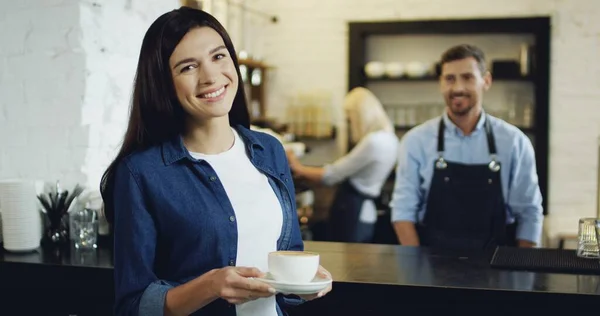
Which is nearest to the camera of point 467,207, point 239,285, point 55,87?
point 239,285

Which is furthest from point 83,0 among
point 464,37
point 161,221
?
point 464,37

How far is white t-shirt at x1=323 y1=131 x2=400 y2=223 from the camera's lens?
189 inches

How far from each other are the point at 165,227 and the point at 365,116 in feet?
11.6

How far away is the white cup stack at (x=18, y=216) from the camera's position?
8.56ft

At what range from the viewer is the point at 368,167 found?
4.82 m

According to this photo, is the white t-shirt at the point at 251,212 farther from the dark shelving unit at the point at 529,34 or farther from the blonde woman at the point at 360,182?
the dark shelving unit at the point at 529,34

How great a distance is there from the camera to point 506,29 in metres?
5.80

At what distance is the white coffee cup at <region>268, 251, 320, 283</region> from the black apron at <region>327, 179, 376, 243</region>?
328 cm

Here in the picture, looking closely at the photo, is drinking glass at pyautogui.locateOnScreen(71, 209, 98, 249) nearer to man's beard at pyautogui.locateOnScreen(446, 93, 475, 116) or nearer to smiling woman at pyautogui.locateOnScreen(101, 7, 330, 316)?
smiling woman at pyautogui.locateOnScreen(101, 7, 330, 316)

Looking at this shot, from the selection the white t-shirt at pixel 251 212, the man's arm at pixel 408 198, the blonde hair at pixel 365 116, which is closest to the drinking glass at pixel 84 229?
the white t-shirt at pixel 251 212

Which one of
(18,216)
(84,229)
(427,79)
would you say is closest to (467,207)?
(84,229)

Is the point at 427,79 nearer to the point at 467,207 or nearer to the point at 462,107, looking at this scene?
the point at 462,107

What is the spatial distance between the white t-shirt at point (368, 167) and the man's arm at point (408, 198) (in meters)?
1.46

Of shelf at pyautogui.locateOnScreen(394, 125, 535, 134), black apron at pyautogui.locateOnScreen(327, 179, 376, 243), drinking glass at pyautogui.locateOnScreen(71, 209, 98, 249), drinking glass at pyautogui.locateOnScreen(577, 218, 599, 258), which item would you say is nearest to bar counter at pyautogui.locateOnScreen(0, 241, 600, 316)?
drinking glass at pyautogui.locateOnScreen(71, 209, 98, 249)
